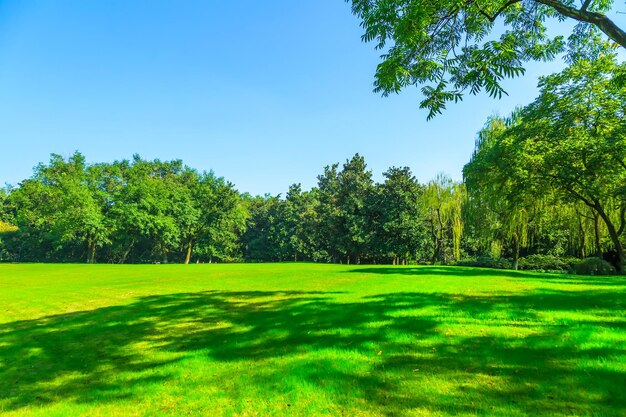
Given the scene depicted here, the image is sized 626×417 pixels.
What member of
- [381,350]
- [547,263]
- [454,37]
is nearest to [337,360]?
[381,350]

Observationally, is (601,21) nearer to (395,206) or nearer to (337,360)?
(337,360)

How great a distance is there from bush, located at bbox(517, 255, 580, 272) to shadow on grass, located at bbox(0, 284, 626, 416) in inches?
997

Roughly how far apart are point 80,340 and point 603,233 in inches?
1510

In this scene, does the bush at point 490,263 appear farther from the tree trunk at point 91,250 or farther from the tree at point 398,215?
the tree trunk at point 91,250

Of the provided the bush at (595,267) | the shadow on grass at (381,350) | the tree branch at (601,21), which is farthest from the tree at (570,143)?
the tree branch at (601,21)

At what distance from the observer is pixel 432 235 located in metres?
48.5

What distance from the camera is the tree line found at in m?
19.2

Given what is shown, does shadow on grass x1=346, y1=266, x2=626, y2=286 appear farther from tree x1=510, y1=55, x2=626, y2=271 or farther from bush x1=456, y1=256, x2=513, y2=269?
bush x1=456, y1=256, x2=513, y2=269

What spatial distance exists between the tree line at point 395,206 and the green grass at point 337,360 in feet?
20.5

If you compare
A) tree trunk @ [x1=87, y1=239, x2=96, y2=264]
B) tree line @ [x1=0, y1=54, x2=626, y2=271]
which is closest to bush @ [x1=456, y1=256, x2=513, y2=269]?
tree line @ [x1=0, y1=54, x2=626, y2=271]

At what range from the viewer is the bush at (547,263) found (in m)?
30.7

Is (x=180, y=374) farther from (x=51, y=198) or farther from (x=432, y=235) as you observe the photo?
(x=51, y=198)

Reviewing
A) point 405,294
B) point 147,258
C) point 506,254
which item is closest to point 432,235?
point 506,254

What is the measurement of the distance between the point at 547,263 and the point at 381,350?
34.2 metres
